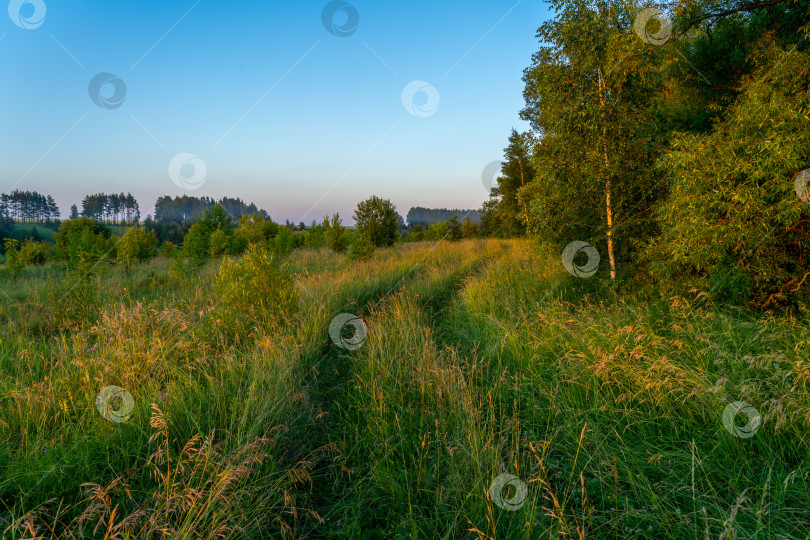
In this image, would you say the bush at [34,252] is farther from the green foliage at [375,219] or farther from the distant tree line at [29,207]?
the distant tree line at [29,207]

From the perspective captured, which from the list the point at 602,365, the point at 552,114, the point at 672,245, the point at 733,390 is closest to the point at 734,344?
the point at 733,390

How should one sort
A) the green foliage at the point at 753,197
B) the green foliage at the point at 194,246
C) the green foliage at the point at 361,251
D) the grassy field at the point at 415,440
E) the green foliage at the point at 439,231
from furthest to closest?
the green foliage at the point at 439,231
the green foliage at the point at 361,251
the green foliage at the point at 194,246
the green foliage at the point at 753,197
the grassy field at the point at 415,440

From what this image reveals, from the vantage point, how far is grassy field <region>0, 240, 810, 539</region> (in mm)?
1804

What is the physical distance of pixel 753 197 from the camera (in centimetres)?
393

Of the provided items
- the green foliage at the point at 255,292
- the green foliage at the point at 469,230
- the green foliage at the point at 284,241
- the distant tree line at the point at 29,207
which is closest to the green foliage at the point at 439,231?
the green foliage at the point at 469,230

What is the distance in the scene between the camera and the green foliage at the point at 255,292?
525 centimetres

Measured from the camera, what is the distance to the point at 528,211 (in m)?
6.84

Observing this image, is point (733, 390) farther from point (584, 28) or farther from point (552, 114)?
point (584, 28)

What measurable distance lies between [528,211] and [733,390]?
15.9 ft

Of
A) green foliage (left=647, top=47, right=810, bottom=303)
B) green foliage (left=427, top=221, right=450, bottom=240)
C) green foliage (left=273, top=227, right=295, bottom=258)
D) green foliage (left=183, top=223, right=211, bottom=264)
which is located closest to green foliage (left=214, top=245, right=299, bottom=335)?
green foliage (left=647, top=47, right=810, bottom=303)

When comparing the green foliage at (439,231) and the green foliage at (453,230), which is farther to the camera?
the green foliage at (439,231)

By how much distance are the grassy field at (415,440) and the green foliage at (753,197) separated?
57 cm

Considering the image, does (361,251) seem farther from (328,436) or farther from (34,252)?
(34,252)

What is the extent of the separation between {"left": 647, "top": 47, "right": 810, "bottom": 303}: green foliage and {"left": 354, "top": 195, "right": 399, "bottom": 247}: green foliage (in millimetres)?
18594
